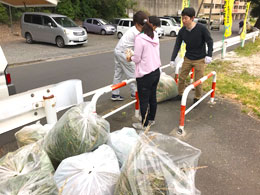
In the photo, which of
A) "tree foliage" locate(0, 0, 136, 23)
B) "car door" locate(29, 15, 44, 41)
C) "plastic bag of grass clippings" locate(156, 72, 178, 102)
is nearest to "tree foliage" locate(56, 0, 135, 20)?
"tree foliage" locate(0, 0, 136, 23)

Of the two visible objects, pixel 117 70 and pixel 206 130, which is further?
pixel 117 70

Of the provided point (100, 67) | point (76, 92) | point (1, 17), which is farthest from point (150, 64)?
point (1, 17)

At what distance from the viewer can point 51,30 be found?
13344 millimetres

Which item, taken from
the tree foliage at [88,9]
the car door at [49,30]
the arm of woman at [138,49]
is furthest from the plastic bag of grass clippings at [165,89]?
the tree foliage at [88,9]

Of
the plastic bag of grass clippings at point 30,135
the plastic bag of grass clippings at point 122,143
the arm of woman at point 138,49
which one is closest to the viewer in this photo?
the plastic bag of grass clippings at point 122,143

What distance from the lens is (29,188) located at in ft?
5.03

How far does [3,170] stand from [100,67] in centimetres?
713

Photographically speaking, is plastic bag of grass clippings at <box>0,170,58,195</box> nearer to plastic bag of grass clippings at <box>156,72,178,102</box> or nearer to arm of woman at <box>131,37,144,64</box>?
arm of woman at <box>131,37,144,64</box>

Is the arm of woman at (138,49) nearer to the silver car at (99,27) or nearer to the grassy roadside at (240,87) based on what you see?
the grassy roadside at (240,87)

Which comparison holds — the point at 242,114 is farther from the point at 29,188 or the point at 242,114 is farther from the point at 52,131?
the point at 29,188

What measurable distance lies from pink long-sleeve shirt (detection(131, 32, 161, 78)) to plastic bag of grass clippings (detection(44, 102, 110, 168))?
131cm

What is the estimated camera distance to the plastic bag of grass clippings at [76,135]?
196 cm

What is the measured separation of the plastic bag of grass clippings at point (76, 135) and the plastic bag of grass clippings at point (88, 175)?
0.21m

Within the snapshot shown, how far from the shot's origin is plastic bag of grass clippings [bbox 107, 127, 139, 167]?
211 cm
